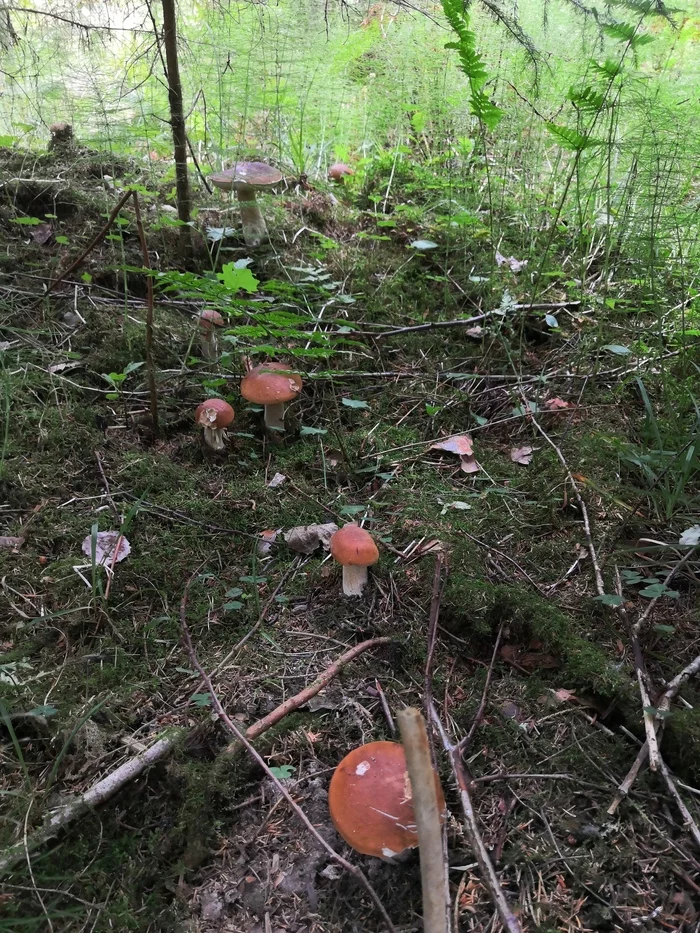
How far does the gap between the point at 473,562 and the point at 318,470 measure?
1.07 m

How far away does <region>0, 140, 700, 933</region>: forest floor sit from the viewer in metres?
1.55

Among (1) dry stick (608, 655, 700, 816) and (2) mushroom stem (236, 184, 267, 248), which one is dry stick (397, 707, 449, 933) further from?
(2) mushroom stem (236, 184, 267, 248)

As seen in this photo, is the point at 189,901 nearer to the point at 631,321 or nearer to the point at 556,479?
the point at 556,479

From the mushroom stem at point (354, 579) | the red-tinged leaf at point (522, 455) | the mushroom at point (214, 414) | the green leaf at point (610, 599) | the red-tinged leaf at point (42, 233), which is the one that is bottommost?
the mushroom stem at point (354, 579)

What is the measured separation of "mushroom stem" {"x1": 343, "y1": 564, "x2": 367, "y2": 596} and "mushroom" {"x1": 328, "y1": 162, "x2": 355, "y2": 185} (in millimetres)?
4327

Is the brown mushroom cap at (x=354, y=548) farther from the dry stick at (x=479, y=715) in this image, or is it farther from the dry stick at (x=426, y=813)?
the dry stick at (x=426, y=813)

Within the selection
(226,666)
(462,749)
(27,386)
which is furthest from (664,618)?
(27,386)

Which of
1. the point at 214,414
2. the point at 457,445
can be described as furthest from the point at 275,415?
the point at 457,445

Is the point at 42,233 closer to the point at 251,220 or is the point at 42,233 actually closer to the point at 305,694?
the point at 251,220

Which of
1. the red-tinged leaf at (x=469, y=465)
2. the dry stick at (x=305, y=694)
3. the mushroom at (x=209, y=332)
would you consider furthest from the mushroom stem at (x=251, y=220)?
the dry stick at (x=305, y=694)

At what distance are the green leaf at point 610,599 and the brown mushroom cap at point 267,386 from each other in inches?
70.9

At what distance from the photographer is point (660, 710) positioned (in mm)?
1666

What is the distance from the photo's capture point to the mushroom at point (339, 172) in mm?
5254

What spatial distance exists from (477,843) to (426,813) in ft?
1.62
